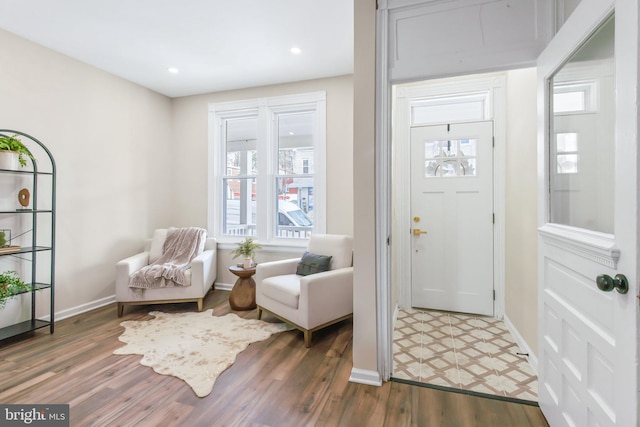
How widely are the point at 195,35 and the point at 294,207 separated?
2.08 m

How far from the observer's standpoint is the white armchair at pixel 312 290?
2553 mm

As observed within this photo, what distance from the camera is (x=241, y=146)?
423 cm

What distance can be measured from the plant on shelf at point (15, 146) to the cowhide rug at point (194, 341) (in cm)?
171

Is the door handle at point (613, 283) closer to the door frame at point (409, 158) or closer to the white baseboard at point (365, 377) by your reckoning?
the white baseboard at point (365, 377)

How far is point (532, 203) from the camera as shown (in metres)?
2.25

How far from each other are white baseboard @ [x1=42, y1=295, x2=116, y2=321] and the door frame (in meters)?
3.17

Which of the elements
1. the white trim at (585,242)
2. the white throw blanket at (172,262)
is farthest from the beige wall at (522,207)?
the white throw blanket at (172,262)

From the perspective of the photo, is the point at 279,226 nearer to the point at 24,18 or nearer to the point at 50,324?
the point at 50,324

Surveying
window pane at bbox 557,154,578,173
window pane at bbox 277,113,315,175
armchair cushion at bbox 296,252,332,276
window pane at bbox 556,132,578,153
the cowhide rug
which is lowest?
the cowhide rug

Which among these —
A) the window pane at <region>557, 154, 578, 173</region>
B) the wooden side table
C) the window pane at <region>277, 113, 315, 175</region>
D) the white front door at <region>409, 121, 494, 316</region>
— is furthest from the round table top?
the window pane at <region>557, 154, 578, 173</region>

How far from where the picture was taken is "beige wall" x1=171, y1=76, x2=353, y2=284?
363 centimetres

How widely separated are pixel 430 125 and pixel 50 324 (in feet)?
→ 13.4

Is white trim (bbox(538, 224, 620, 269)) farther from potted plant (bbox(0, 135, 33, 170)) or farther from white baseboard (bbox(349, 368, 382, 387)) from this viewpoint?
potted plant (bbox(0, 135, 33, 170))

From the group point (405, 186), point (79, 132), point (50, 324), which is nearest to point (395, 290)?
point (405, 186)
